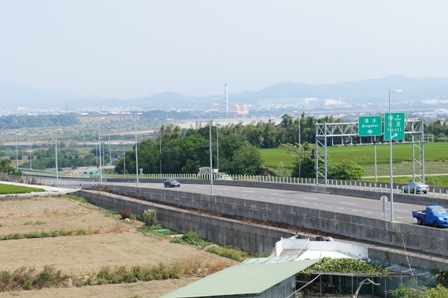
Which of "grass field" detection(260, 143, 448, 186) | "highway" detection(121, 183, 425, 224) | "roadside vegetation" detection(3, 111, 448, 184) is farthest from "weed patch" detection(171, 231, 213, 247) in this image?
"roadside vegetation" detection(3, 111, 448, 184)

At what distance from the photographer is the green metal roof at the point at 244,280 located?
24016 millimetres

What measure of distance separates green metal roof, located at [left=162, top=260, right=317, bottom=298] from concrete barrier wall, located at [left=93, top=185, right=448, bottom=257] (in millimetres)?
8334

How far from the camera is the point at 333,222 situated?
44.3m

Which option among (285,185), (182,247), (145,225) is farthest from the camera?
(285,185)

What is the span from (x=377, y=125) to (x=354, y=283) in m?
37.1

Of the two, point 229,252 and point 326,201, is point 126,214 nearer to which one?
point 326,201

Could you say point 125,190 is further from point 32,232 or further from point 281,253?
point 281,253

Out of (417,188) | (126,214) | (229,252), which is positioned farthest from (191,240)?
(126,214)

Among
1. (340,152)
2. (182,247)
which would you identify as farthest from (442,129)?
(182,247)

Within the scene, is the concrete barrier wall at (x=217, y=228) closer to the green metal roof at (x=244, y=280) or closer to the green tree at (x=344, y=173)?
the green metal roof at (x=244, y=280)

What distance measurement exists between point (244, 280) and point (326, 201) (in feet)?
118

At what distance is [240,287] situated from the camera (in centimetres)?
2448

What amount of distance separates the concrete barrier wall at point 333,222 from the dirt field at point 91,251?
14.9 ft

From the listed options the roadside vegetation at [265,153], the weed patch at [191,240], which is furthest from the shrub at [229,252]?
the roadside vegetation at [265,153]
